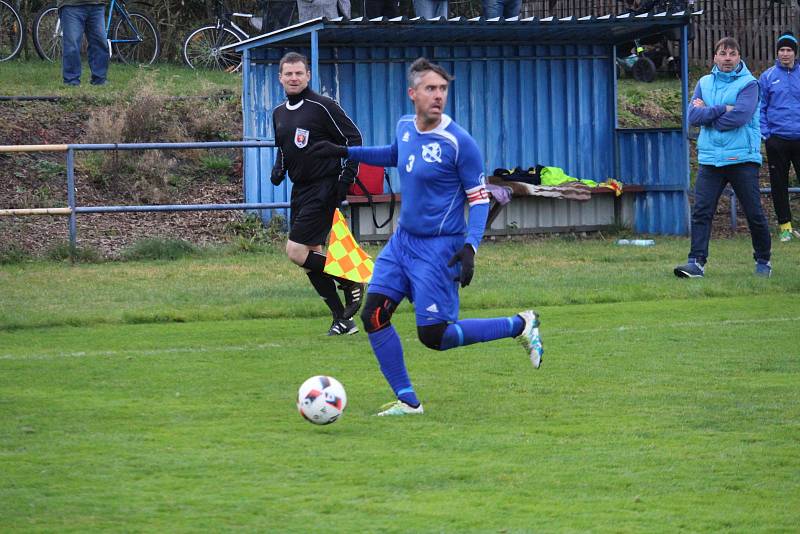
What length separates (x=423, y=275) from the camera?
711cm

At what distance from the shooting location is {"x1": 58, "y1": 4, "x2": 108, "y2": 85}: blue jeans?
19.5 m

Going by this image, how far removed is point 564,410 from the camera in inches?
281

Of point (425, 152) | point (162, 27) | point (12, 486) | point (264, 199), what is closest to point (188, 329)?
point (425, 152)

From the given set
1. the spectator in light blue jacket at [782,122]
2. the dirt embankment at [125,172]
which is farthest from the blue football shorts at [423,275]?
the dirt embankment at [125,172]

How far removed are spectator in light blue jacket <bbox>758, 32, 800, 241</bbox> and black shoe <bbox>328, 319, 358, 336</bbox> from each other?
7.16 m

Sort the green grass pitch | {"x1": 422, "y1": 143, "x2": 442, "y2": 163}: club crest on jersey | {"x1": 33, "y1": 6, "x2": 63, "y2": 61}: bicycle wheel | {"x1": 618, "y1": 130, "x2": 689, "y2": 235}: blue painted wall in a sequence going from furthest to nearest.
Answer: {"x1": 33, "y1": 6, "x2": 63, "y2": 61}: bicycle wheel < {"x1": 618, "y1": 130, "x2": 689, "y2": 235}: blue painted wall < {"x1": 422, "y1": 143, "x2": 442, "y2": 163}: club crest on jersey < the green grass pitch

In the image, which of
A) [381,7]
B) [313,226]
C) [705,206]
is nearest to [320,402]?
[313,226]

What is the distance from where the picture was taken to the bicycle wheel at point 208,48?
78.8ft

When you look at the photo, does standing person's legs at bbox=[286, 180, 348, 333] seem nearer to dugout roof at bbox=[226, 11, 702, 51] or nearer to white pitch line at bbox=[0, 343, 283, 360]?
white pitch line at bbox=[0, 343, 283, 360]

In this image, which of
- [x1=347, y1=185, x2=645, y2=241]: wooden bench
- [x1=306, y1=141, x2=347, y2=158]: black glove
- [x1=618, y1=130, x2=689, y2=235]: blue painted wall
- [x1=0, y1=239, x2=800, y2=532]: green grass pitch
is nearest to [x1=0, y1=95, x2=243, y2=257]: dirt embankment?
[x1=347, y1=185, x2=645, y2=241]: wooden bench

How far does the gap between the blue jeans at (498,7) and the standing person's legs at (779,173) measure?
4.96 metres

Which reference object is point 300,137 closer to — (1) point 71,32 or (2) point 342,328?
(2) point 342,328

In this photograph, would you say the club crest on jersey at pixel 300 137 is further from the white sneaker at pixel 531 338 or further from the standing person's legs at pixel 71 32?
the standing person's legs at pixel 71 32

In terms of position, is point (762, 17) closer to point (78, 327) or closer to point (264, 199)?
point (264, 199)
